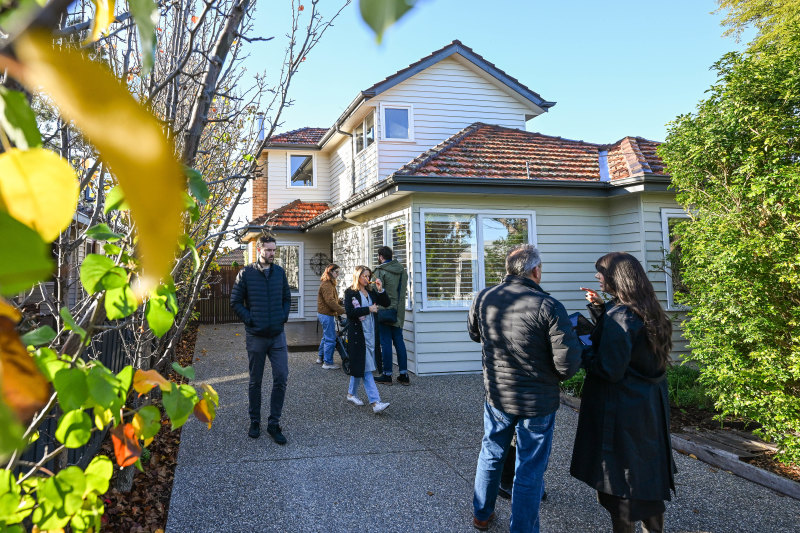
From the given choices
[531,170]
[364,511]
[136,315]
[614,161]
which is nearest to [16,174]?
[364,511]

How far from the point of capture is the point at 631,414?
3.00 meters

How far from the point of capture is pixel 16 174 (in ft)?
0.86

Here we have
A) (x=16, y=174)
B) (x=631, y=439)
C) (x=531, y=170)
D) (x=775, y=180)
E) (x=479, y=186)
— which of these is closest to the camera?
(x=16, y=174)

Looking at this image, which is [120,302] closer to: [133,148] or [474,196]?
[133,148]

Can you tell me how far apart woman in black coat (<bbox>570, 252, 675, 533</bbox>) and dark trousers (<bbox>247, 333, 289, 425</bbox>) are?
333 centimetres

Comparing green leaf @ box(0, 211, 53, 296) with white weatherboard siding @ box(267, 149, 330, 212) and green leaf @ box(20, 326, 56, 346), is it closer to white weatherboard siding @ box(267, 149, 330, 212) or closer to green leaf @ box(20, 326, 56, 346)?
green leaf @ box(20, 326, 56, 346)

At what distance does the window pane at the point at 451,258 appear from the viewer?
8938 millimetres

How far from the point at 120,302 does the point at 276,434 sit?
4.66 m

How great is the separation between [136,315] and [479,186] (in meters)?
5.98

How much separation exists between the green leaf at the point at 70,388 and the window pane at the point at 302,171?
16.8 m

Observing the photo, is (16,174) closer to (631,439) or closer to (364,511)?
(631,439)

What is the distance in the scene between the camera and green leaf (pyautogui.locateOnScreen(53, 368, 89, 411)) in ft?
3.03

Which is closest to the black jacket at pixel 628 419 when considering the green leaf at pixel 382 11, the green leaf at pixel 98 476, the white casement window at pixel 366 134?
the green leaf at pixel 98 476

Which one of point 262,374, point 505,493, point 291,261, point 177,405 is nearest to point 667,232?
point 505,493
